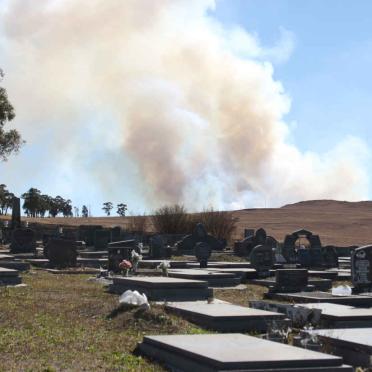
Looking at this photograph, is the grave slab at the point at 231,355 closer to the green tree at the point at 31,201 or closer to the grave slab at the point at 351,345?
the grave slab at the point at 351,345

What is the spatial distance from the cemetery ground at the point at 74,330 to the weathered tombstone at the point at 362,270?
3.75 m

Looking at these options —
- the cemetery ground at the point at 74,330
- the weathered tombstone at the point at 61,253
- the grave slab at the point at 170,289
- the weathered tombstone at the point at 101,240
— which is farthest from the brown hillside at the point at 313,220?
the cemetery ground at the point at 74,330

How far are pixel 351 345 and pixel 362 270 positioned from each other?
923cm

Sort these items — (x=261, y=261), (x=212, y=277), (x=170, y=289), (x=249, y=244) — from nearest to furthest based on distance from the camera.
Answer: (x=170, y=289)
(x=212, y=277)
(x=261, y=261)
(x=249, y=244)

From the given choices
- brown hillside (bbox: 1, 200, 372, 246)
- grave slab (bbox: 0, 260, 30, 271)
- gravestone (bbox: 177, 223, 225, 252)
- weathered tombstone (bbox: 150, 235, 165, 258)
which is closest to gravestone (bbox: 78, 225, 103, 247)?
gravestone (bbox: 177, 223, 225, 252)

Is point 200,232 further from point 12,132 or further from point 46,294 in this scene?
point 46,294

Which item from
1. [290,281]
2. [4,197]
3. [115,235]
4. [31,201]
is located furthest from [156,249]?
[31,201]

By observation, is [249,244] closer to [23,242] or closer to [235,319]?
[23,242]

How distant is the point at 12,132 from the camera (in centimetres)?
4572

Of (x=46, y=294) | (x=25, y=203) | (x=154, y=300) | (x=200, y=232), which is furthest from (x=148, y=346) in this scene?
(x=25, y=203)

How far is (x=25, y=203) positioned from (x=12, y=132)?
66.0m

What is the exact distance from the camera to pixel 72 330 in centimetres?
962

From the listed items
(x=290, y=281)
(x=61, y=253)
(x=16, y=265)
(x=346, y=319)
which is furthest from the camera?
(x=61, y=253)

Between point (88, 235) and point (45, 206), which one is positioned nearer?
point (88, 235)
